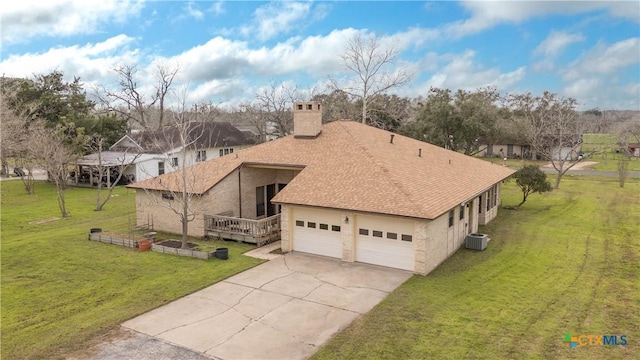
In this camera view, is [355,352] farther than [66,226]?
No

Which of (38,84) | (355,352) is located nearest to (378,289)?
(355,352)

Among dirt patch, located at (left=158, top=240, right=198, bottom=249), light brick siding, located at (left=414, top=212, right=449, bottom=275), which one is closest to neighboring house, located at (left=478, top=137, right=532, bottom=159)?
light brick siding, located at (left=414, top=212, right=449, bottom=275)

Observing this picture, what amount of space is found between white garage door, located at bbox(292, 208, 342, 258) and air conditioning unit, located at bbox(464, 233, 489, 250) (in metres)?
5.79

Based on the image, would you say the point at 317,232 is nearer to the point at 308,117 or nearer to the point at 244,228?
the point at 244,228

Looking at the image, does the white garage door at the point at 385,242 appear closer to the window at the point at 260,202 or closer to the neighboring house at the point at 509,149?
the window at the point at 260,202

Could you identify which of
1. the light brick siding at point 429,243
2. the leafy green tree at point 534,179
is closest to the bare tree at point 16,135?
the light brick siding at point 429,243

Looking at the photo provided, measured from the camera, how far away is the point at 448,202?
650 inches

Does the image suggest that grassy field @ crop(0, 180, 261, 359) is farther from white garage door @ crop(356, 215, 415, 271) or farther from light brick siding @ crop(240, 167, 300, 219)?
white garage door @ crop(356, 215, 415, 271)

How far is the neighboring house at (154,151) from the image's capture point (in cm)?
3809

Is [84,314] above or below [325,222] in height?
below

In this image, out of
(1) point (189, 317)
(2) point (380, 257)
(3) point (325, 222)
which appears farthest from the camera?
(3) point (325, 222)

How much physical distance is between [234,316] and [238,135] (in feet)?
146

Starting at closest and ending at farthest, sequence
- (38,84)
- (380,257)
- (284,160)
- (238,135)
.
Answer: (380,257) < (284,160) < (38,84) < (238,135)

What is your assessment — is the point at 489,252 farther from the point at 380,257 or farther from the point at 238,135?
the point at 238,135
